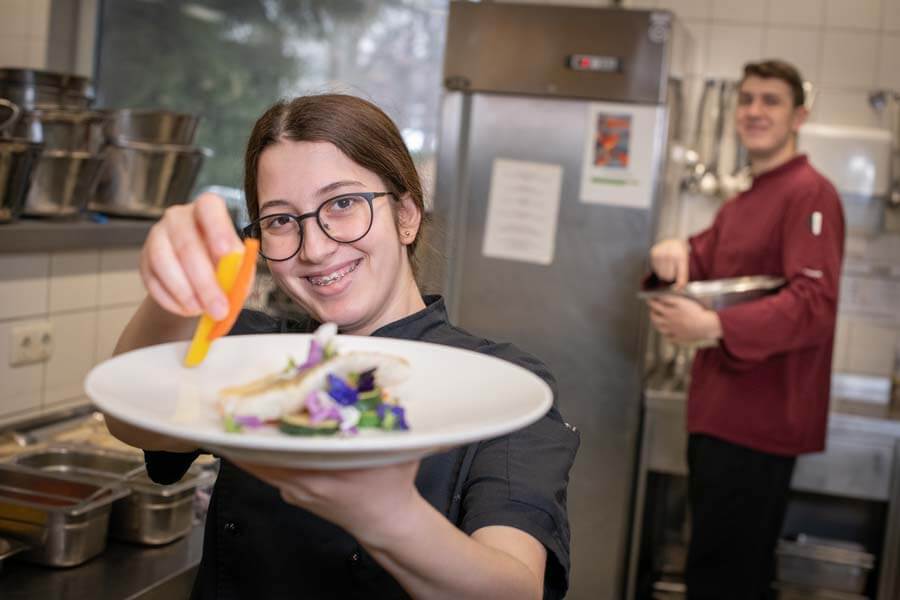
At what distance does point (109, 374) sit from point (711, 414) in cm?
218

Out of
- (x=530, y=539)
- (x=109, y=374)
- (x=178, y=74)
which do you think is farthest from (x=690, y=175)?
(x=109, y=374)

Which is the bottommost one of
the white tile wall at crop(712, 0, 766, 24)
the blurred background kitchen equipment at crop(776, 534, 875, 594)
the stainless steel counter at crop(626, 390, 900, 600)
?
the blurred background kitchen equipment at crop(776, 534, 875, 594)

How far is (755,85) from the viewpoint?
2842mm

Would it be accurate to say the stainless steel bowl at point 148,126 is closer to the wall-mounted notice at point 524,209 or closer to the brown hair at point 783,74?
the wall-mounted notice at point 524,209

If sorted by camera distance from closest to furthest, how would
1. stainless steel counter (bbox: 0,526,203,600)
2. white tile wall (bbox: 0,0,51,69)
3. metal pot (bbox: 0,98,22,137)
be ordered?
stainless steel counter (bbox: 0,526,203,600) < metal pot (bbox: 0,98,22,137) < white tile wall (bbox: 0,0,51,69)

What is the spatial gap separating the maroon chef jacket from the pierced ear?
1.50m

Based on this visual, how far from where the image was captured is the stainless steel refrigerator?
10.00 ft

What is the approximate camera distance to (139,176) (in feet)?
8.64

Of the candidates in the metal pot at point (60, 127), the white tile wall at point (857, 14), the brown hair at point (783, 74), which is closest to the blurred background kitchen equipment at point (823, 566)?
the brown hair at point (783, 74)

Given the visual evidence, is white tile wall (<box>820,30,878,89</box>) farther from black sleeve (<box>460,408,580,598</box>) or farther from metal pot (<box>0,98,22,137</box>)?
black sleeve (<box>460,408,580,598</box>)

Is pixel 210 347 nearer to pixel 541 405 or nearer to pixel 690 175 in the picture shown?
pixel 541 405

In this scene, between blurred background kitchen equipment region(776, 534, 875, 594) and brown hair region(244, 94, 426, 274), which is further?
blurred background kitchen equipment region(776, 534, 875, 594)

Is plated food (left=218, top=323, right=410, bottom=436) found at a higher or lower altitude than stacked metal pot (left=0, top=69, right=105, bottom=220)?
lower

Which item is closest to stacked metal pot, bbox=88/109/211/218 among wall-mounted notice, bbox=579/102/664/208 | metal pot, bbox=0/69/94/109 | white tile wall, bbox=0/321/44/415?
metal pot, bbox=0/69/94/109
